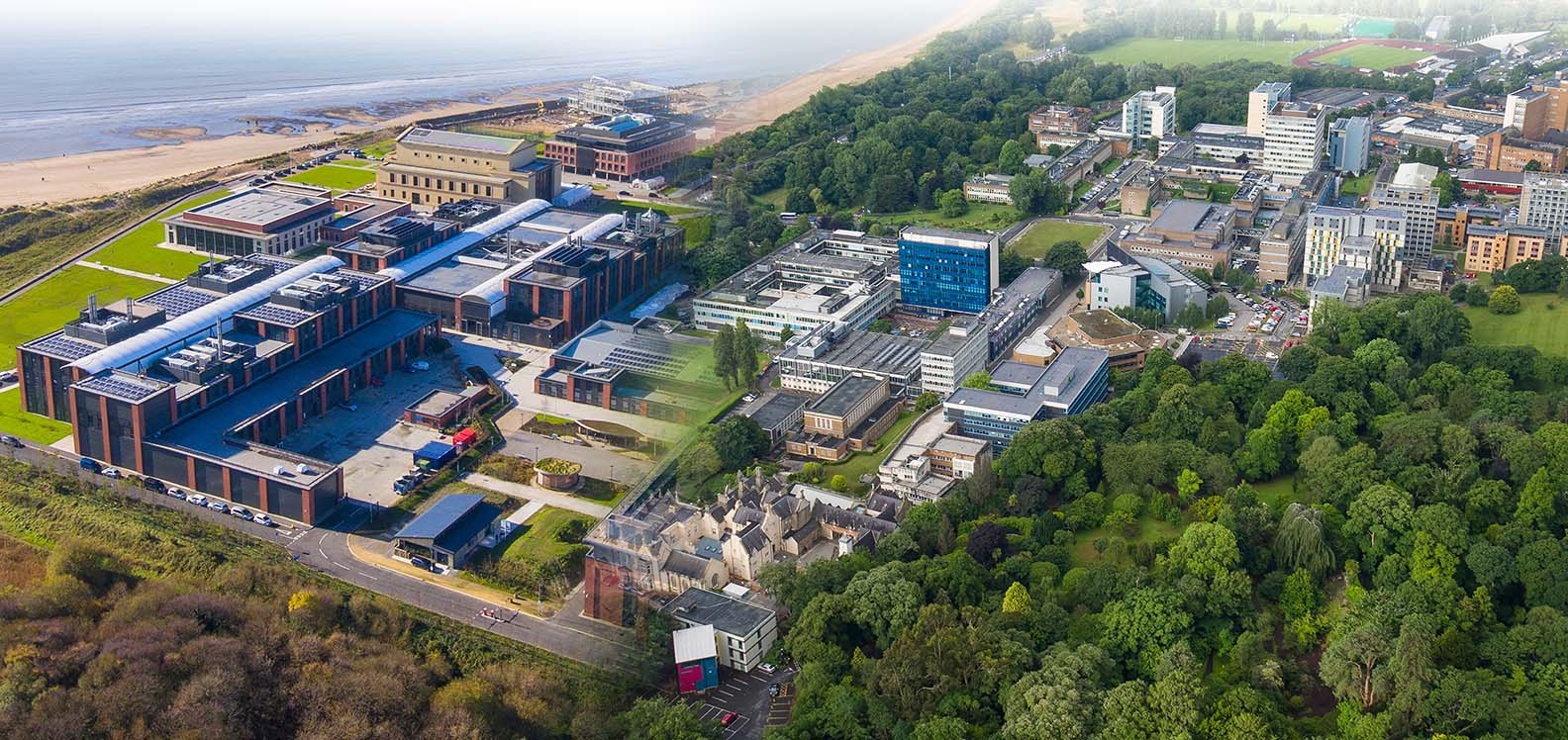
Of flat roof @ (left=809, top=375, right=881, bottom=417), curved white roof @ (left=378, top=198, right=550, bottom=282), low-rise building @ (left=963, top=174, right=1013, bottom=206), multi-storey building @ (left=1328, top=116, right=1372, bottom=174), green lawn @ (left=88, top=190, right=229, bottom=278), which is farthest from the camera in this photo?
multi-storey building @ (left=1328, top=116, right=1372, bottom=174)

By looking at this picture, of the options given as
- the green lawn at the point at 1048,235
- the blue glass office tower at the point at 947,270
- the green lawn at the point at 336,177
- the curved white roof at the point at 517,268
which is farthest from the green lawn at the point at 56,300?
the green lawn at the point at 1048,235

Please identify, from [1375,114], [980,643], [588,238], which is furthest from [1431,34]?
[980,643]

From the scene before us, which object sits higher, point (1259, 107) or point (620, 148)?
point (1259, 107)

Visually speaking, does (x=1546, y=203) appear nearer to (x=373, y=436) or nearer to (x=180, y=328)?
(x=373, y=436)

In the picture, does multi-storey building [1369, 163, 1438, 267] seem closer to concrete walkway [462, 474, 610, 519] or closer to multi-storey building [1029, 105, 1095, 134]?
multi-storey building [1029, 105, 1095, 134]

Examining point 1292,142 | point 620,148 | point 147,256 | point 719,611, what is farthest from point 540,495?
point 1292,142

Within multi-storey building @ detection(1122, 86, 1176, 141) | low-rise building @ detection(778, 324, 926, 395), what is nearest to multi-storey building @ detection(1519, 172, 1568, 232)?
multi-storey building @ detection(1122, 86, 1176, 141)

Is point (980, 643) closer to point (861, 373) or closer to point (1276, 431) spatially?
point (1276, 431)
